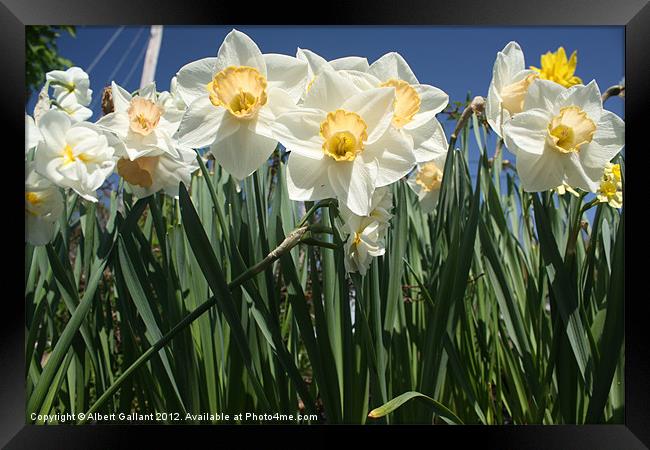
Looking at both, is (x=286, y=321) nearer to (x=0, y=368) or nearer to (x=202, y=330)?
(x=202, y=330)

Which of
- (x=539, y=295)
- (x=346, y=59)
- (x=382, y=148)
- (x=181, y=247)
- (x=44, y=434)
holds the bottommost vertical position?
(x=44, y=434)

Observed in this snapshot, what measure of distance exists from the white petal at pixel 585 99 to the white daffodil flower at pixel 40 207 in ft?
2.81

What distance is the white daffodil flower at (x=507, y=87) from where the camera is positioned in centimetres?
65

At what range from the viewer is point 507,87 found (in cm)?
66

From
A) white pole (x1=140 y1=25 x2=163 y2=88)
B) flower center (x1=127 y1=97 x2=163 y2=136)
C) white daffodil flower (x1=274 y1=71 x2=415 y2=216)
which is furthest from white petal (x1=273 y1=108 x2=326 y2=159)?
white pole (x1=140 y1=25 x2=163 y2=88)

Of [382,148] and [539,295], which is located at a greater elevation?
[382,148]

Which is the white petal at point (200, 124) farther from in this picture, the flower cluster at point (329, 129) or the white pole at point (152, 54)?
the white pole at point (152, 54)

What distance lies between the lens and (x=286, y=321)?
1.04 meters

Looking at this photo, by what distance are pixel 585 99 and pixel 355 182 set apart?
0.36 meters

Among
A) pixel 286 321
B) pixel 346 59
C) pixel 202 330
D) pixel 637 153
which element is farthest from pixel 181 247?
pixel 637 153

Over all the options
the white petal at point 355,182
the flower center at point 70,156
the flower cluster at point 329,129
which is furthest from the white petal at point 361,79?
the flower center at point 70,156

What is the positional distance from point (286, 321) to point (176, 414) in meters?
0.31

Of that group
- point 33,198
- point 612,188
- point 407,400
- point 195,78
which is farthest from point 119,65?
point 612,188

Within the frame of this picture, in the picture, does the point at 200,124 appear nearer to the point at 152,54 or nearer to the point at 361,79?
the point at 361,79
